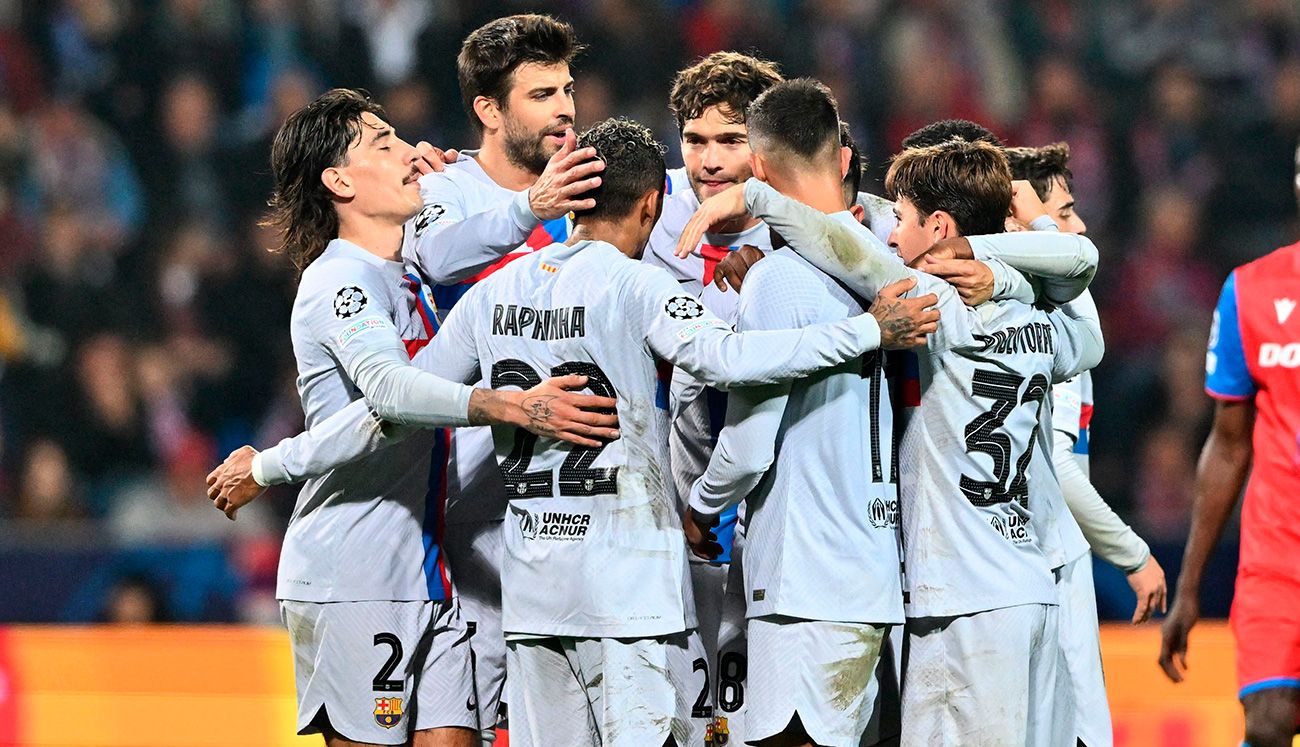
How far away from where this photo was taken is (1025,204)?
5.03 metres

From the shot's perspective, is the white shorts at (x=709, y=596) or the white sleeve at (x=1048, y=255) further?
the white shorts at (x=709, y=596)

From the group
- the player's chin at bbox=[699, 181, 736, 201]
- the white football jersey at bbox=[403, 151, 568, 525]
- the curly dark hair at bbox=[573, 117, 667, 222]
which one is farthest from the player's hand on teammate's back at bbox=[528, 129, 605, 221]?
the player's chin at bbox=[699, 181, 736, 201]

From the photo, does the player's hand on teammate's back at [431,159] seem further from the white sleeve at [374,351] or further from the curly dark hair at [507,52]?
the white sleeve at [374,351]

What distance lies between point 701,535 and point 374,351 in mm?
1007

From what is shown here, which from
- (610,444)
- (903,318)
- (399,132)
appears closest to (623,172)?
(610,444)

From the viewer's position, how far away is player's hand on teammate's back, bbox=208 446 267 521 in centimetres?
458

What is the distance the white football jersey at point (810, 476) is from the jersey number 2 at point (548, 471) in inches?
11.4

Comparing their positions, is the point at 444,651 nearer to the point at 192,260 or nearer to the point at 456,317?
the point at 456,317

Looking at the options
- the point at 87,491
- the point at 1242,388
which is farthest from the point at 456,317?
the point at 87,491

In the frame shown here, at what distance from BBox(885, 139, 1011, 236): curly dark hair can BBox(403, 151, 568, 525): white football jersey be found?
1065mm

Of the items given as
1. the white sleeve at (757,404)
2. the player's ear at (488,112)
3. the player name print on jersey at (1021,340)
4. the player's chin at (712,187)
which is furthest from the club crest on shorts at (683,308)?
the player's ear at (488,112)

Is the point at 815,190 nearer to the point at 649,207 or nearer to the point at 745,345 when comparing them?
the point at 649,207

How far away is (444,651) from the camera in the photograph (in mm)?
4586

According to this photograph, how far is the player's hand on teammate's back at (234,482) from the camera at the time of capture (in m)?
4.58
